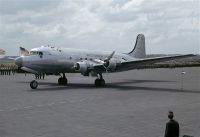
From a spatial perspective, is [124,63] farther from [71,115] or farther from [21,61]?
[71,115]

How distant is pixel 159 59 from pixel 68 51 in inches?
359

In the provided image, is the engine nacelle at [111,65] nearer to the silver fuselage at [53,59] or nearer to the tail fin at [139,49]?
the silver fuselage at [53,59]

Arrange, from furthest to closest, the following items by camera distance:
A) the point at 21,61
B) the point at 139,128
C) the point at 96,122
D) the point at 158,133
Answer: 1. the point at 21,61
2. the point at 96,122
3. the point at 139,128
4. the point at 158,133

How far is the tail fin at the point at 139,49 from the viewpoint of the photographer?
39.6 m

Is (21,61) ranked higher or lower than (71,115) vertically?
higher

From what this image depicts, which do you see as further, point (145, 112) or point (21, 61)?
point (21, 61)

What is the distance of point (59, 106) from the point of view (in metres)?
16.1

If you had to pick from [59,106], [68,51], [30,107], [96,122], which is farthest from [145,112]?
[68,51]

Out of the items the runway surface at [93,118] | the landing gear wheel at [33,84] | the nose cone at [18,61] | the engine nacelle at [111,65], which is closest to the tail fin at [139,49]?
the engine nacelle at [111,65]

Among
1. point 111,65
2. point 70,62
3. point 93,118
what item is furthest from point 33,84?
point 93,118

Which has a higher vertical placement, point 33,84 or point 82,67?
point 82,67

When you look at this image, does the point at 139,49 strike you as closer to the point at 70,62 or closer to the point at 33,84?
the point at 70,62

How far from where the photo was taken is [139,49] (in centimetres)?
4009

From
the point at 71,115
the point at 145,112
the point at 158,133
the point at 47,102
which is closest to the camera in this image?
the point at 158,133
